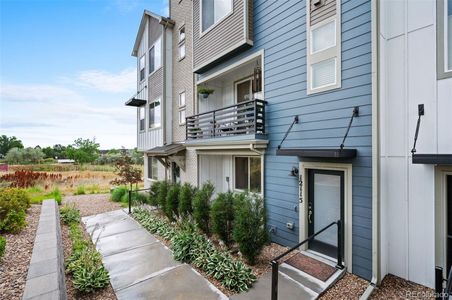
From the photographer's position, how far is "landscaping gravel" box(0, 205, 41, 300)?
345cm

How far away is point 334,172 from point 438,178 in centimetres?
182

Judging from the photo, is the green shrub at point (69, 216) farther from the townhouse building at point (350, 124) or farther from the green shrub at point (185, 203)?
the townhouse building at point (350, 124)

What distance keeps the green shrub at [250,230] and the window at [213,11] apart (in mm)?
6812

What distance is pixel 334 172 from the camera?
5336 millimetres

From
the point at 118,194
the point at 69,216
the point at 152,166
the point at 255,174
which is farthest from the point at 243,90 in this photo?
the point at 118,194

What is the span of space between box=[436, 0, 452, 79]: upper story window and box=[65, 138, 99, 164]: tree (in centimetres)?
4208

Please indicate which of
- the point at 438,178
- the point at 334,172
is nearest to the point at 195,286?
the point at 334,172

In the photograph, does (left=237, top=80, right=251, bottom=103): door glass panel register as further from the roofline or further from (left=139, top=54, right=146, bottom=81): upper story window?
(left=139, top=54, right=146, bottom=81): upper story window

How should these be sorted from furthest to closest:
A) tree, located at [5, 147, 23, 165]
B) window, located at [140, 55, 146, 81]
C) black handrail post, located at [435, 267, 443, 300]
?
tree, located at [5, 147, 23, 165], window, located at [140, 55, 146, 81], black handrail post, located at [435, 267, 443, 300]

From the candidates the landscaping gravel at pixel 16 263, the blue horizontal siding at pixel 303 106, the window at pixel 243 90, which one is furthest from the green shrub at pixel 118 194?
the blue horizontal siding at pixel 303 106

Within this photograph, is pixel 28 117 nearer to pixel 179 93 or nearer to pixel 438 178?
pixel 179 93

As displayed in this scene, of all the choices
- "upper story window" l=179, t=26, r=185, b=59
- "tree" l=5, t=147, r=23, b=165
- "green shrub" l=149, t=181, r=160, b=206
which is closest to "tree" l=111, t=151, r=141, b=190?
"green shrub" l=149, t=181, r=160, b=206

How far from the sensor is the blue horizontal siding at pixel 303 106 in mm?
4672

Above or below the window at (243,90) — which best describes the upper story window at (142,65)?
above
